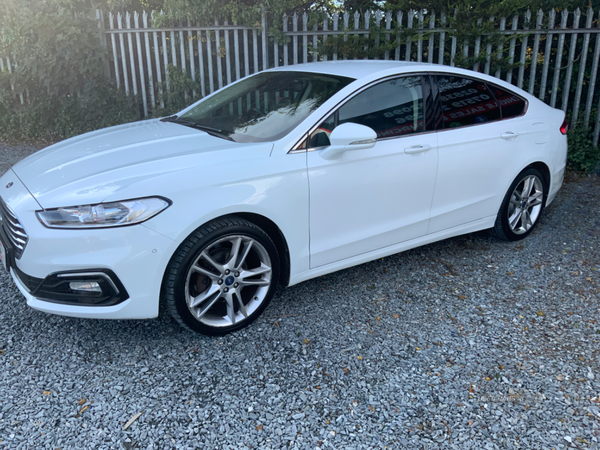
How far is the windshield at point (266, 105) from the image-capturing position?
3.42 metres

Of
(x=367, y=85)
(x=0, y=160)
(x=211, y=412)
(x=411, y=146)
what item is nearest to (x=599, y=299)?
(x=411, y=146)

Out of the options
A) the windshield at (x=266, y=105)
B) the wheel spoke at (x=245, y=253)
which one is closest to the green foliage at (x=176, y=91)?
the windshield at (x=266, y=105)

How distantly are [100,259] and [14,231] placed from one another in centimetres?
63

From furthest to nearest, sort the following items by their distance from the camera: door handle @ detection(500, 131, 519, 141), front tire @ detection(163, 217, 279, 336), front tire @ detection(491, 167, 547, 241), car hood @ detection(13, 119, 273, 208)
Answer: front tire @ detection(491, 167, 547, 241) < door handle @ detection(500, 131, 519, 141) < front tire @ detection(163, 217, 279, 336) < car hood @ detection(13, 119, 273, 208)

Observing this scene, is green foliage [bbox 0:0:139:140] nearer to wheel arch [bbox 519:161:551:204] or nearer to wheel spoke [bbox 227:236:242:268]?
wheel spoke [bbox 227:236:242:268]

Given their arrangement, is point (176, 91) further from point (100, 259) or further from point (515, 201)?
point (100, 259)

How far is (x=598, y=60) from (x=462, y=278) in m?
4.65

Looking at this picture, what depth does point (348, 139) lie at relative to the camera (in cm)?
316

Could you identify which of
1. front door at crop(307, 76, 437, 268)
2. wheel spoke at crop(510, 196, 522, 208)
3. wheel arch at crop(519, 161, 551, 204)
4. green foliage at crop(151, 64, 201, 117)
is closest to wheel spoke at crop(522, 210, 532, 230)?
wheel spoke at crop(510, 196, 522, 208)

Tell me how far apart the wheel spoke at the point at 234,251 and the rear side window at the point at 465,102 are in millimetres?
1895

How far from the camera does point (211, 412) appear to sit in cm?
257

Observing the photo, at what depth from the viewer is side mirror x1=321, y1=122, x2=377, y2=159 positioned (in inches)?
125

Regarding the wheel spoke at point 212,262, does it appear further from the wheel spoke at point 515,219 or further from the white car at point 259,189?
the wheel spoke at point 515,219

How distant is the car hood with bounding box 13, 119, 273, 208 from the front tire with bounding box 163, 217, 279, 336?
0.39 m
